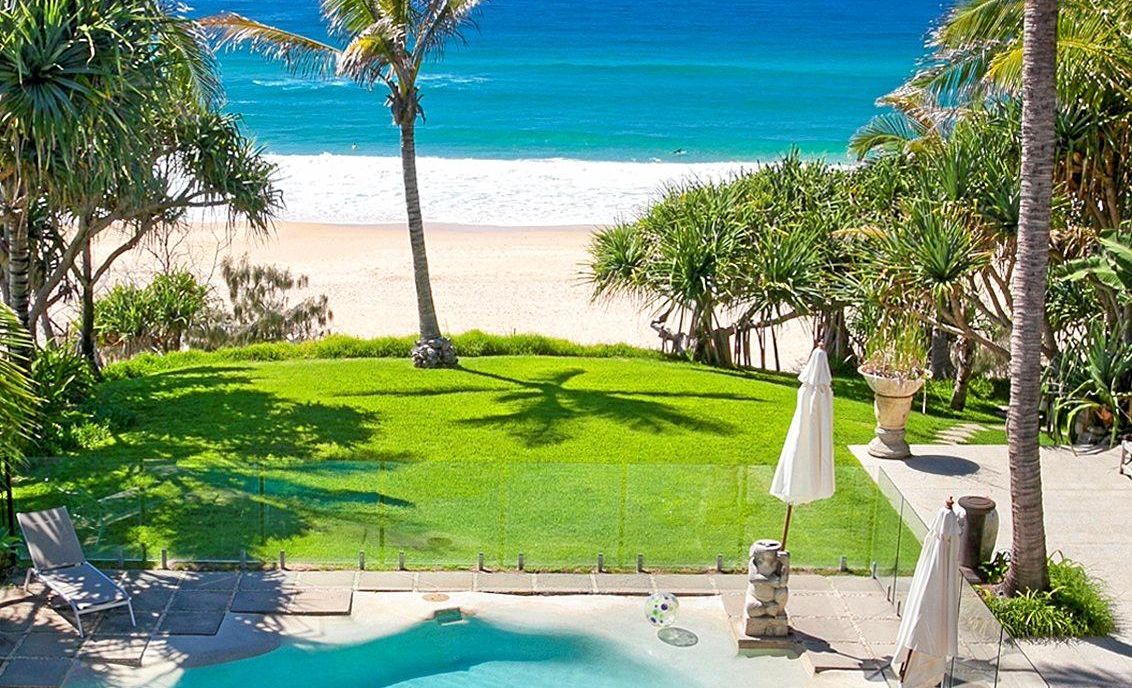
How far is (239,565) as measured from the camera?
14.2 metres

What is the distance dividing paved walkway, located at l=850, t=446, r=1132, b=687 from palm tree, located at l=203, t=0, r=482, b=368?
8.72 metres

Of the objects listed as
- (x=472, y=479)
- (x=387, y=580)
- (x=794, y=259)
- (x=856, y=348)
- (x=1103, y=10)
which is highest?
(x=1103, y=10)

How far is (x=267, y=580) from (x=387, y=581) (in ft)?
4.25

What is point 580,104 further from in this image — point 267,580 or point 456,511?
point 267,580

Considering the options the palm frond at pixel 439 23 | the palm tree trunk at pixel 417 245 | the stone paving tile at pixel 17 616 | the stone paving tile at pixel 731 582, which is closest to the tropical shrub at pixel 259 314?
the palm tree trunk at pixel 417 245

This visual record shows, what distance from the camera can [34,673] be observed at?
38.7ft

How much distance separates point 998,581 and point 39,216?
54.3 feet

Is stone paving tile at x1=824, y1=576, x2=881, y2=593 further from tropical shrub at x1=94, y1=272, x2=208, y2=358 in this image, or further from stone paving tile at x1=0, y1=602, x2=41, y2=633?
tropical shrub at x1=94, y1=272, x2=208, y2=358

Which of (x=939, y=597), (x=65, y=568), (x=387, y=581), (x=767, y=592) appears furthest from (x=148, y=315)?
(x=939, y=597)

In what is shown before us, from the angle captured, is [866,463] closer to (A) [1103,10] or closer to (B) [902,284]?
(B) [902,284]

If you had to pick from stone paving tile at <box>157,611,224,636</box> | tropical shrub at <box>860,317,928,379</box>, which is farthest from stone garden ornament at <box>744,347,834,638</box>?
stone paving tile at <box>157,611,224,636</box>

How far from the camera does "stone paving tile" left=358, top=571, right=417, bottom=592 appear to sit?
13.9m

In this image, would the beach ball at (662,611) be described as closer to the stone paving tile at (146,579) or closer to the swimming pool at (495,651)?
the swimming pool at (495,651)

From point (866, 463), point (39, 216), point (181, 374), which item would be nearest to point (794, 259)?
point (866, 463)
